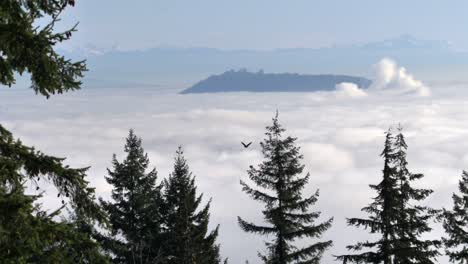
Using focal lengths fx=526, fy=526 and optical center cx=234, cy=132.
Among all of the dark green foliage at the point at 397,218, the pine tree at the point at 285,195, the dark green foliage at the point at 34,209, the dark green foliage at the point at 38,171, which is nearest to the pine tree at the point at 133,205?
the pine tree at the point at 285,195

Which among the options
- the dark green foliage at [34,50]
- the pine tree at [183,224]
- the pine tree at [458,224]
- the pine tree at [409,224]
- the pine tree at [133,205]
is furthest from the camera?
the pine tree at [133,205]

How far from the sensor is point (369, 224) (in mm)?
26094

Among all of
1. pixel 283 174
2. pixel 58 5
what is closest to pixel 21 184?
pixel 58 5

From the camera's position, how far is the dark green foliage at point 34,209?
744 centimetres

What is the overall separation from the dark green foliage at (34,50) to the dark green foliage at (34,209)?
0.99 metres

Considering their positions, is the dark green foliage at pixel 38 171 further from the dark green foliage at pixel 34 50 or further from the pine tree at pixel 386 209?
the pine tree at pixel 386 209

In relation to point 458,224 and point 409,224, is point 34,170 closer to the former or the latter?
point 409,224

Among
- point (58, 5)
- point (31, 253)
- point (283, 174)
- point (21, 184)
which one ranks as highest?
point (283, 174)

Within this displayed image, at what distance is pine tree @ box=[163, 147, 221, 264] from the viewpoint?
27453mm

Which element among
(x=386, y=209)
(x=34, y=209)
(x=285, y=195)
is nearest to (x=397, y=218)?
(x=386, y=209)

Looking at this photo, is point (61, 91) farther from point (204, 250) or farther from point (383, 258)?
point (204, 250)

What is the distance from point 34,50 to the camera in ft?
23.9

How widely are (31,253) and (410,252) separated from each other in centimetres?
2127

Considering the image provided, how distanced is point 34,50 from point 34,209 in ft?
7.70
